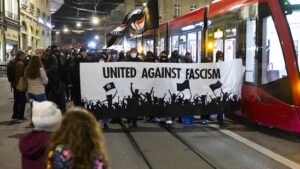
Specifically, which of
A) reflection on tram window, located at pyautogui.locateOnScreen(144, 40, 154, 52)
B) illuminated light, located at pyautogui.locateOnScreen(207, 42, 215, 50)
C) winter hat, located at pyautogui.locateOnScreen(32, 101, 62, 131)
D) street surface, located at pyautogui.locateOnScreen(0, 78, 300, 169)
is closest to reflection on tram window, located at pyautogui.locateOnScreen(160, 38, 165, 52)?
reflection on tram window, located at pyautogui.locateOnScreen(144, 40, 154, 52)

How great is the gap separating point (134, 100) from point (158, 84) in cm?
67

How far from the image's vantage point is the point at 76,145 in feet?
8.43

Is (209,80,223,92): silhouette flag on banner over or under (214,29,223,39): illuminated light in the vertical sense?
under

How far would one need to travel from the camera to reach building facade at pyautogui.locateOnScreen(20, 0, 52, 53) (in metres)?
37.8

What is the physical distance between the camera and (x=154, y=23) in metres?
12.8

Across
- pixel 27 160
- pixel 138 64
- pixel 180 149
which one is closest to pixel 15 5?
pixel 138 64

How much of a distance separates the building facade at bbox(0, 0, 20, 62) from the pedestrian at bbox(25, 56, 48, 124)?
24.3 metres

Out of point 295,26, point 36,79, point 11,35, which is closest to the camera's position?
point 295,26

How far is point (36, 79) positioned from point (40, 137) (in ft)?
18.6

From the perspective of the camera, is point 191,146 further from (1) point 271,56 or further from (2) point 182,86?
(1) point 271,56

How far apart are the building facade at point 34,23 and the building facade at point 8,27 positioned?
149 cm

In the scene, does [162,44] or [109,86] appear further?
[162,44]

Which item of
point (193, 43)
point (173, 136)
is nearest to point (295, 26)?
point (173, 136)

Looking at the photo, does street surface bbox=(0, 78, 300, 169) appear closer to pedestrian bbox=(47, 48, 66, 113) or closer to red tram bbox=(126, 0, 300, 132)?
red tram bbox=(126, 0, 300, 132)
